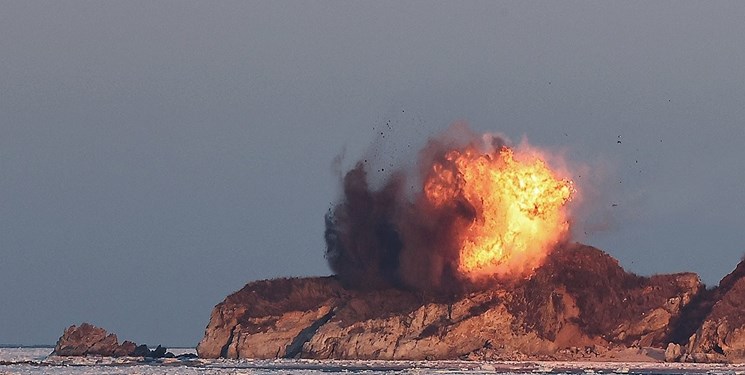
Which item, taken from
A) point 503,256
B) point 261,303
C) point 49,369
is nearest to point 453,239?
point 503,256

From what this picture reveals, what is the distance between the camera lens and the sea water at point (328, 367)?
125m

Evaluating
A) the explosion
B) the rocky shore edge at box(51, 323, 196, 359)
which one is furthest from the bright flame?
the rocky shore edge at box(51, 323, 196, 359)

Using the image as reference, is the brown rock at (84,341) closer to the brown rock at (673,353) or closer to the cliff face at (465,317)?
the cliff face at (465,317)

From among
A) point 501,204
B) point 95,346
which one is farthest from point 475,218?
→ point 95,346

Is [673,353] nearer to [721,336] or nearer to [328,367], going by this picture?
[721,336]

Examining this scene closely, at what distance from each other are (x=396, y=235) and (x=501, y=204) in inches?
497

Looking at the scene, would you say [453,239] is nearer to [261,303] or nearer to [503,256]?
[503,256]

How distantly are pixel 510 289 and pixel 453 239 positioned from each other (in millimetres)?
6179

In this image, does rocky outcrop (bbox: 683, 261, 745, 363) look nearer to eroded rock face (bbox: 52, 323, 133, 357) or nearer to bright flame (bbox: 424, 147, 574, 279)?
bright flame (bbox: 424, 147, 574, 279)

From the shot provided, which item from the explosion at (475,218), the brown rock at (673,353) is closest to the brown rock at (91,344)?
the explosion at (475,218)

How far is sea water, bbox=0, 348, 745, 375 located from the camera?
125 meters

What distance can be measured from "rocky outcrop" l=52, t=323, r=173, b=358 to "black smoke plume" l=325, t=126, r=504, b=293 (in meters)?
17.8

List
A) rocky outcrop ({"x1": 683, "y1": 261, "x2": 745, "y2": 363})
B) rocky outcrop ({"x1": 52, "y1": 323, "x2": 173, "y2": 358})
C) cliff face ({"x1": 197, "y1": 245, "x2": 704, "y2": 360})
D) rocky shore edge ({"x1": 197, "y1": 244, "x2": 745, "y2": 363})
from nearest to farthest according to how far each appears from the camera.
A: rocky outcrop ({"x1": 683, "y1": 261, "x2": 745, "y2": 363}) → rocky shore edge ({"x1": 197, "y1": 244, "x2": 745, "y2": 363}) → cliff face ({"x1": 197, "y1": 245, "x2": 704, "y2": 360}) → rocky outcrop ({"x1": 52, "y1": 323, "x2": 173, "y2": 358})

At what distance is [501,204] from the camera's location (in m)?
145
